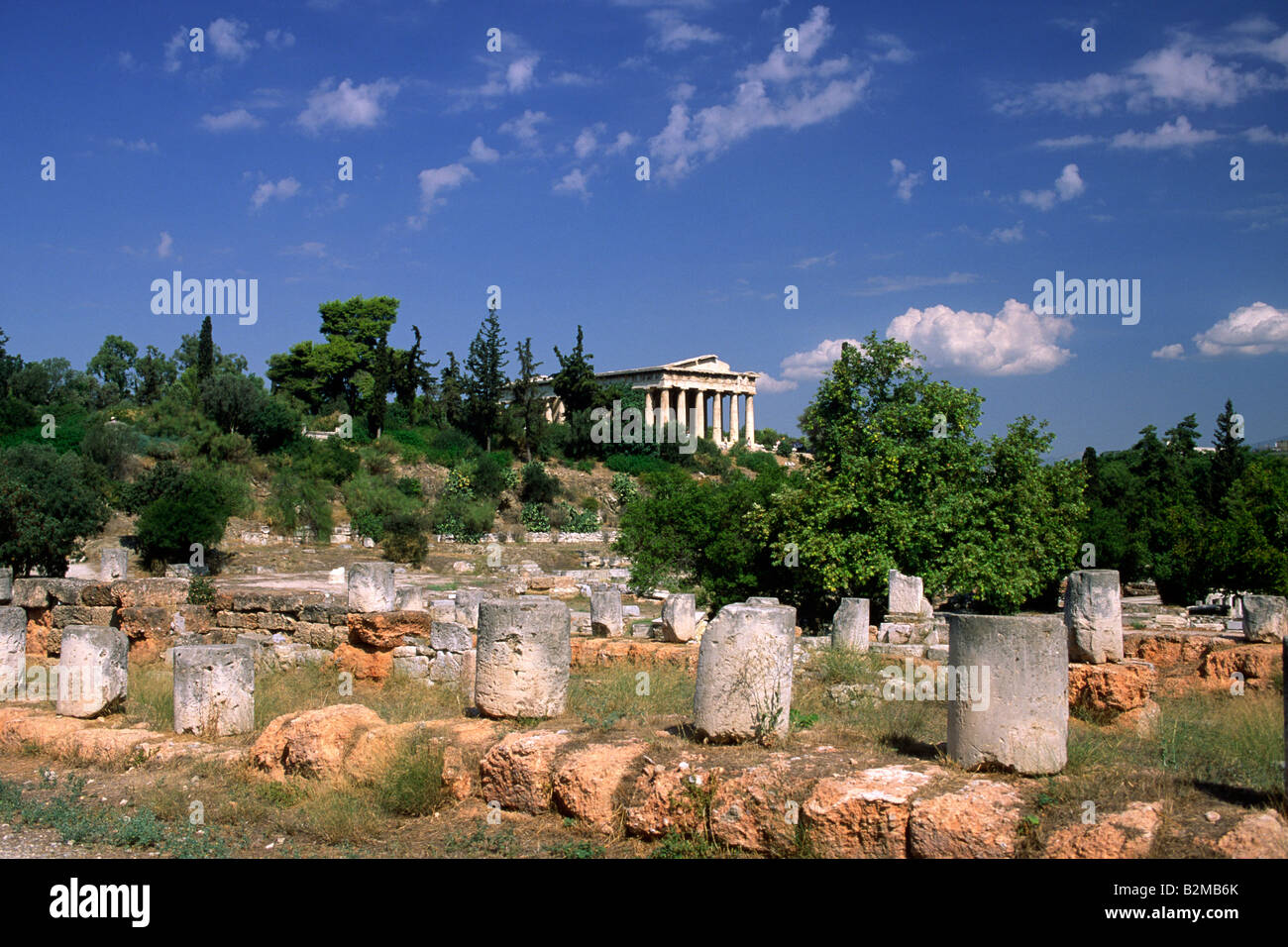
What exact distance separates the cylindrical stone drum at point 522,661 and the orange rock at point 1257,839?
4.40 metres

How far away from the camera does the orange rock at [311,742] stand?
22.6 feet

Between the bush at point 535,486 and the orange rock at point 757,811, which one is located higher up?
the bush at point 535,486

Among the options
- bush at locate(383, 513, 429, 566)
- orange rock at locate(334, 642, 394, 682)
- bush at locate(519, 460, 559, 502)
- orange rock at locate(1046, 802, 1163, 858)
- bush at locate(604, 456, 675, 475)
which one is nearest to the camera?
orange rock at locate(1046, 802, 1163, 858)

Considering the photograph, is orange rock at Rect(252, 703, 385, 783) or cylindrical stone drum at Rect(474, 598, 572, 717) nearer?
orange rock at Rect(252, 703, 385, 783)

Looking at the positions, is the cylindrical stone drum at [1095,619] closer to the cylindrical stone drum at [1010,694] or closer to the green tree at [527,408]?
the cylindrical stone drum at [1010,694]

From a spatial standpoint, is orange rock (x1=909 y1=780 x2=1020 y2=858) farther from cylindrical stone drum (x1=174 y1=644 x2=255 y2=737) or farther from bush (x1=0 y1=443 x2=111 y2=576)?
bush (x1=0 y1=443 x2=111 y2=576)

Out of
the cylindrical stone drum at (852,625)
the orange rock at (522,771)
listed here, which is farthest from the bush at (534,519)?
the orange rock at (522,771)

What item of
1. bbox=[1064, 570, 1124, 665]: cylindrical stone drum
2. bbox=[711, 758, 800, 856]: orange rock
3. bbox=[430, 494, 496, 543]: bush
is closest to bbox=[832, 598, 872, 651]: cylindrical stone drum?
bbox=[1064, 570, 1124, 665]: cylindrical stone drum

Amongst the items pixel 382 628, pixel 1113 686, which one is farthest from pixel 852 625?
pixel 382 628

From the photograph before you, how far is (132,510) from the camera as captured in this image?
31203mm

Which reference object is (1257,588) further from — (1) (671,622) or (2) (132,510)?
(2) (132,510)

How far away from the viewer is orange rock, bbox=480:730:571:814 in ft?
20.3

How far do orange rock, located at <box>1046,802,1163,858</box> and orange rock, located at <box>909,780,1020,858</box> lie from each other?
0.22 meters

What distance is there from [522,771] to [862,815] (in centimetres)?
234
